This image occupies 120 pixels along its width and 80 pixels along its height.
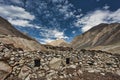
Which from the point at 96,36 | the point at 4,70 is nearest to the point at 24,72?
the point at 4,70

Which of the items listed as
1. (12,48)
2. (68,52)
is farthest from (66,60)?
(12,48)

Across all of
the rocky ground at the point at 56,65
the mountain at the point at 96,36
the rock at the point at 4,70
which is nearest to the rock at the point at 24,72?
the rocky ground at the point at 56,65

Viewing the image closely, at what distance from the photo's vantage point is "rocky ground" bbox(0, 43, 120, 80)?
12312 millimetres

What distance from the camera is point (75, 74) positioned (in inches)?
514

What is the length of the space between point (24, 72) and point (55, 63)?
218cm

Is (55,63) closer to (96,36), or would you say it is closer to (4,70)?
(4,70)

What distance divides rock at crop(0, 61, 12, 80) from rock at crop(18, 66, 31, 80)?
71 cm

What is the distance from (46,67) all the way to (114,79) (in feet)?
15.3

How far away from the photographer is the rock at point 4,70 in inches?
462

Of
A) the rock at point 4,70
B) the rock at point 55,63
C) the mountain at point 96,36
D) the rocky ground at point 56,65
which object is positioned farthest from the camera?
the mountain at point 96,36

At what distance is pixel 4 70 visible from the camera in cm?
1192

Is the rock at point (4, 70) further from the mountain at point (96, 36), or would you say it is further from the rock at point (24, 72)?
the mountain at point (96, 36)

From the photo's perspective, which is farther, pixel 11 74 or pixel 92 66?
pixel 92 66

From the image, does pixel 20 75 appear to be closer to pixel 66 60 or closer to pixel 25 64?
pixel 25 64
